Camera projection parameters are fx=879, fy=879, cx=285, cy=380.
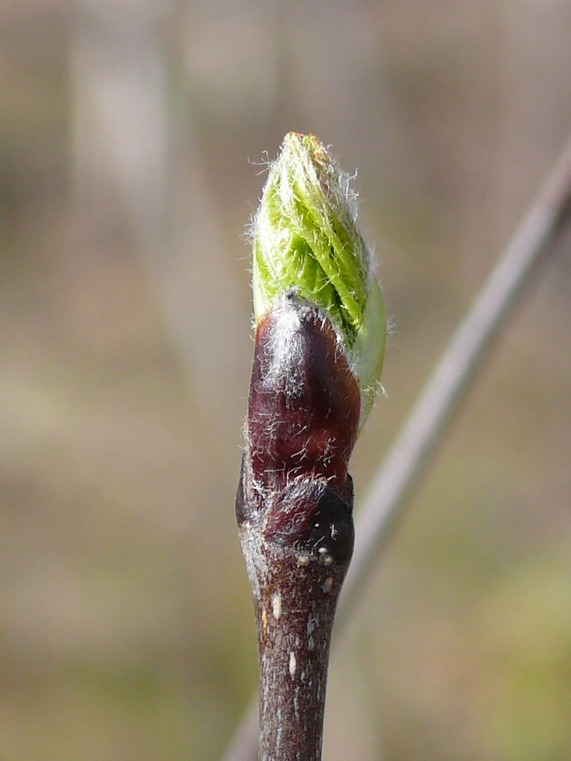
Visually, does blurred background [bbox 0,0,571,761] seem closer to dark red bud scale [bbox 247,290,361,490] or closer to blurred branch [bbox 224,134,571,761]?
blurred branch [bbox 224,134,571,761]

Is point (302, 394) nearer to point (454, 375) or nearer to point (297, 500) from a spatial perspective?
point (297, 500)

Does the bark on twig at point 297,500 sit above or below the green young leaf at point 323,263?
below

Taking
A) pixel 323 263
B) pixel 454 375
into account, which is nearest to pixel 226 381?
pixel 454 375

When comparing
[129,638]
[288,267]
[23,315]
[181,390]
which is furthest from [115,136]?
[23,315]

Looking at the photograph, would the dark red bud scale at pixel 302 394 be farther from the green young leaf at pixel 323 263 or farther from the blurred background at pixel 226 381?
the blurred background at pixel 226 381

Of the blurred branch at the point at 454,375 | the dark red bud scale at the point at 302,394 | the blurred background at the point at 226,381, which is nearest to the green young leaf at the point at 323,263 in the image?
the dark red bud scale at the point at 302,394
